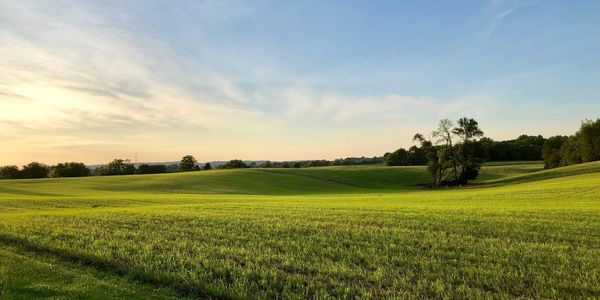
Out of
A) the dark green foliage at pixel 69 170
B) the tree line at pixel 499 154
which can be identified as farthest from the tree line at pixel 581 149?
the dark green foliage at pixel 69 170

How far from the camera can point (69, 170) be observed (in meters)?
125

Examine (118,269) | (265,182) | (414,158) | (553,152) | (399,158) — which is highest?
(399,158)

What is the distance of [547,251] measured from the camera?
37.9 ft

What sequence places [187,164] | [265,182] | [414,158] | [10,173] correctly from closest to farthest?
[265,182], [10,173], [414,158], [187,164]

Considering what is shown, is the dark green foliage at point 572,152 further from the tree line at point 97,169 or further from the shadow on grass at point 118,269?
the shadow on grass at point 118,269

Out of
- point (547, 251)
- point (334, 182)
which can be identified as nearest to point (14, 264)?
point (547, 251)

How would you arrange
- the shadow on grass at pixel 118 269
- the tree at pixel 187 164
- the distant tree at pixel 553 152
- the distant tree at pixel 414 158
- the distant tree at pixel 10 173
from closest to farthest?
the shadow on grass at pixel 118 269, the distant tree at pixel 553 152, the distant tree at pixel 10 173, the distant tree at pixel 414 158, the tree at pixel 187 164

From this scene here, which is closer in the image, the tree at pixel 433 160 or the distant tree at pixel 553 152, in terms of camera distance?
the tree at pixel 433 160

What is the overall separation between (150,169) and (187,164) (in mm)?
12956

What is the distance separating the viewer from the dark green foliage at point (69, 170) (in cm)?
12375

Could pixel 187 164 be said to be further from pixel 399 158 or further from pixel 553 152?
pixel 553 152

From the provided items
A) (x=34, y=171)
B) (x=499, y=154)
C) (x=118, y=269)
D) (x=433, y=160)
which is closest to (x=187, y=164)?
(x=34, y=171)

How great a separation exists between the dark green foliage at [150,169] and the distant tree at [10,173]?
3250 centimetres

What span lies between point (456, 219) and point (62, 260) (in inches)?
580
